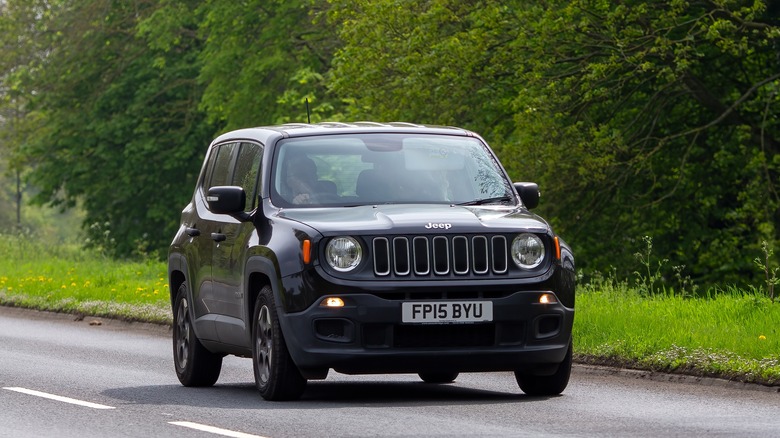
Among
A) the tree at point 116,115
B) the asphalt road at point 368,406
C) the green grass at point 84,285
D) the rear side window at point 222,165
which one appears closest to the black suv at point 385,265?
the asphalt road at point 368,406

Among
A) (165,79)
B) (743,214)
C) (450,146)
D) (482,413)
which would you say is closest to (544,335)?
(482,413)

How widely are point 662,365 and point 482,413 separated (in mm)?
2916

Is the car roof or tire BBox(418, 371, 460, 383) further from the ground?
the car roof

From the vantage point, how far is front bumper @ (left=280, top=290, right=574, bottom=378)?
10727 millimetres

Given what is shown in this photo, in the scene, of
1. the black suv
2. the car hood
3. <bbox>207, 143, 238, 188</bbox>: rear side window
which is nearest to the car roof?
the black suv

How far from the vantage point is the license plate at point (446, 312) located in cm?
1073

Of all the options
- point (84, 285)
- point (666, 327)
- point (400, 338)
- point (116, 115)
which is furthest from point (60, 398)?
point (116, 115)

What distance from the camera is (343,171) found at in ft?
39.3

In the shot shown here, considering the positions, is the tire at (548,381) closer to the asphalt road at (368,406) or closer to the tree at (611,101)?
the asphalt road at (368,406)

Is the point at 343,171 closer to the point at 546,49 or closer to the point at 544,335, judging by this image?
the point at 544,335

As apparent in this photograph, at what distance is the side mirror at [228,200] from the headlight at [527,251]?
2.01 meters

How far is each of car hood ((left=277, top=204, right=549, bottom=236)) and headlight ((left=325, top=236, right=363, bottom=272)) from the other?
6 cm

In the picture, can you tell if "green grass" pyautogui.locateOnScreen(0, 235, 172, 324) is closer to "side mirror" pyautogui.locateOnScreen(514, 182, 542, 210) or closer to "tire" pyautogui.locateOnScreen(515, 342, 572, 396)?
"side mirror" pyautogui.locateOnScreen(514, 182, 542, 210)

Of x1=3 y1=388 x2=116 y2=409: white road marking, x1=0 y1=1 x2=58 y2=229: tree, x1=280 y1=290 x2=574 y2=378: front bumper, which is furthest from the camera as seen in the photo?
x1=0 y1=1 x2=58 y2=229: tree
